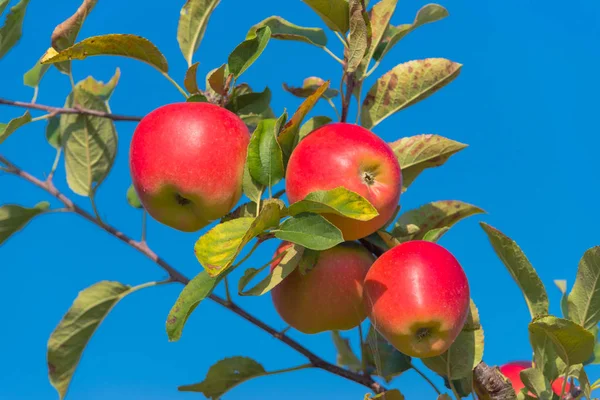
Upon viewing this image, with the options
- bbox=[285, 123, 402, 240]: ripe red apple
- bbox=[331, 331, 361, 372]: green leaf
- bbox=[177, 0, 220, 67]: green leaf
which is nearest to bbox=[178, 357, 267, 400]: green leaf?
bbox=[331, 331, 361, 372]: green leaf

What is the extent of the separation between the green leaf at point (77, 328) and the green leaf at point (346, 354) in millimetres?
675

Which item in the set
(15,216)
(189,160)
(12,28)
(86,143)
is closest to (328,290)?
(189,160)

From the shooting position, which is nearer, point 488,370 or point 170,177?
Answer: point 170,177

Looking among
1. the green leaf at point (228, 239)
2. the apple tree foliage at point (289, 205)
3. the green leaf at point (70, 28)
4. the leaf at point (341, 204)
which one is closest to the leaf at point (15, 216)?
the apple tree foliage at point (289, 205)

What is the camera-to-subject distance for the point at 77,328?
1.88 m

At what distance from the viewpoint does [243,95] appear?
1.72 m

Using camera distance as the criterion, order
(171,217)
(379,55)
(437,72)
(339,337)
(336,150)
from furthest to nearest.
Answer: (339,337), (379,55), (437,72), (171,217), (336,150)

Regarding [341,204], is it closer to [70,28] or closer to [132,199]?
[70,28]

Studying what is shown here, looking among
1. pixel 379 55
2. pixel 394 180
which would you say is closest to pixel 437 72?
pixel 379 55

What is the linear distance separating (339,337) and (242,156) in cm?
91

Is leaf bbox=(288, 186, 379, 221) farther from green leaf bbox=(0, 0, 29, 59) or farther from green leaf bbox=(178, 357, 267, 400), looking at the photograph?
green leaf bbox=(0, 0, 29, 59)

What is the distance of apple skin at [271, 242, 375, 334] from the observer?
61.3 inches

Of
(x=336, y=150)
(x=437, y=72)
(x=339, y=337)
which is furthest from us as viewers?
(x=339, y=337)

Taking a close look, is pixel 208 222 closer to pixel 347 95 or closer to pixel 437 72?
pixel 347 95
